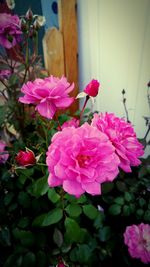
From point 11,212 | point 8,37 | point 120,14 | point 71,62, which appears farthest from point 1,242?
point 120,14

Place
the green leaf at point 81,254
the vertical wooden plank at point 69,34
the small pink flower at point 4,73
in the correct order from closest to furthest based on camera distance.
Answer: the green leaf at point 81,254 → the small pink flower at point 4,73 → the vertical wooden plank at point 69,34

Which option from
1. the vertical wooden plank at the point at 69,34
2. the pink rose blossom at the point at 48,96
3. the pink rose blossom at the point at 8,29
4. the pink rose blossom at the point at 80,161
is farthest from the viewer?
the vertical wooden plank at the point at 69,34

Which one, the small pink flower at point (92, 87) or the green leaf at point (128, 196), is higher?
the small pink flower at point (92, 87)

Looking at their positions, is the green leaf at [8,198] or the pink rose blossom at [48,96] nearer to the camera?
the pink rose blossom at [48,96]

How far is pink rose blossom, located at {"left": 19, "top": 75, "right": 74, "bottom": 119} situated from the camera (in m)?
0.48

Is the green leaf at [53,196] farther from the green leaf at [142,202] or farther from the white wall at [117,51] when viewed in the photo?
the white wall at [117,51]

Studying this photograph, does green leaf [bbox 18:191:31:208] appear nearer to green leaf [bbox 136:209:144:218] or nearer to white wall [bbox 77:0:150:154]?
green leaf [bbox 136:209:144:218]

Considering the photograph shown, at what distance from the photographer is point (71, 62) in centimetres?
107

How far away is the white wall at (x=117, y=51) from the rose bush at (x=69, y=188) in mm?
354

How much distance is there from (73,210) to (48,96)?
298mm

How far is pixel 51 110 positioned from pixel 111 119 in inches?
5.2

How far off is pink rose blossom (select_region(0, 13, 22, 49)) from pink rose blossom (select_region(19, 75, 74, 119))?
302 mm

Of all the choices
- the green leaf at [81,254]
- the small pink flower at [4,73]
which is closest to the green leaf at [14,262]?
the green leaf at [81,254]

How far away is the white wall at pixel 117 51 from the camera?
34.9 inches
